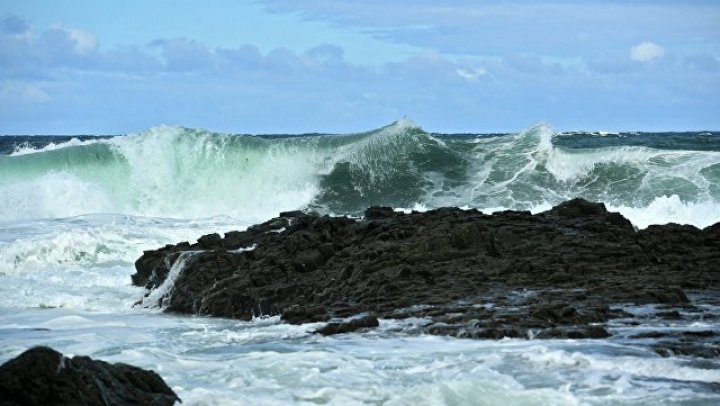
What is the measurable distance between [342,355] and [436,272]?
3.64 m

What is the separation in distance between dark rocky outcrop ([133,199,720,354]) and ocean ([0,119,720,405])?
41cm

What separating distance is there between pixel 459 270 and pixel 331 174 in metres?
18.9

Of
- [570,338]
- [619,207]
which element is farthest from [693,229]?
[619,207]

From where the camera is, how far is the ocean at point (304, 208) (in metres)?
8.52

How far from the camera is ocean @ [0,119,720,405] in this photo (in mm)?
8523

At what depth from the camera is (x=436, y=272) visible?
13211 millimetres

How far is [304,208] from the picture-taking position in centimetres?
3006

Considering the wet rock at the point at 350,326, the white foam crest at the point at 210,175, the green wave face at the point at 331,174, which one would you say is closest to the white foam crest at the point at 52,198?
the green wave face at the point at 331,174

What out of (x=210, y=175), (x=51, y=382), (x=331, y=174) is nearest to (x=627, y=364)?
(x=51, y=382)

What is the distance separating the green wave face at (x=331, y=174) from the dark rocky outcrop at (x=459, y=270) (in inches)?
486

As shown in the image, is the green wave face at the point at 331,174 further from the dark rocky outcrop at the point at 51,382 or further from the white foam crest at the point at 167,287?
the dark rocky outcrop at the point at 51,382

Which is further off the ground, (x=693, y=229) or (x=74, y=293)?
(x=693, y=229)

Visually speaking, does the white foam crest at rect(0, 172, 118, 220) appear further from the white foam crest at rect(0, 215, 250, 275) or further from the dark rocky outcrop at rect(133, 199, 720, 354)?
the dark rocky outcrop at rect(133, 199, 720, 354)

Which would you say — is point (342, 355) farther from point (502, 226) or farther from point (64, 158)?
point (64, 158)
